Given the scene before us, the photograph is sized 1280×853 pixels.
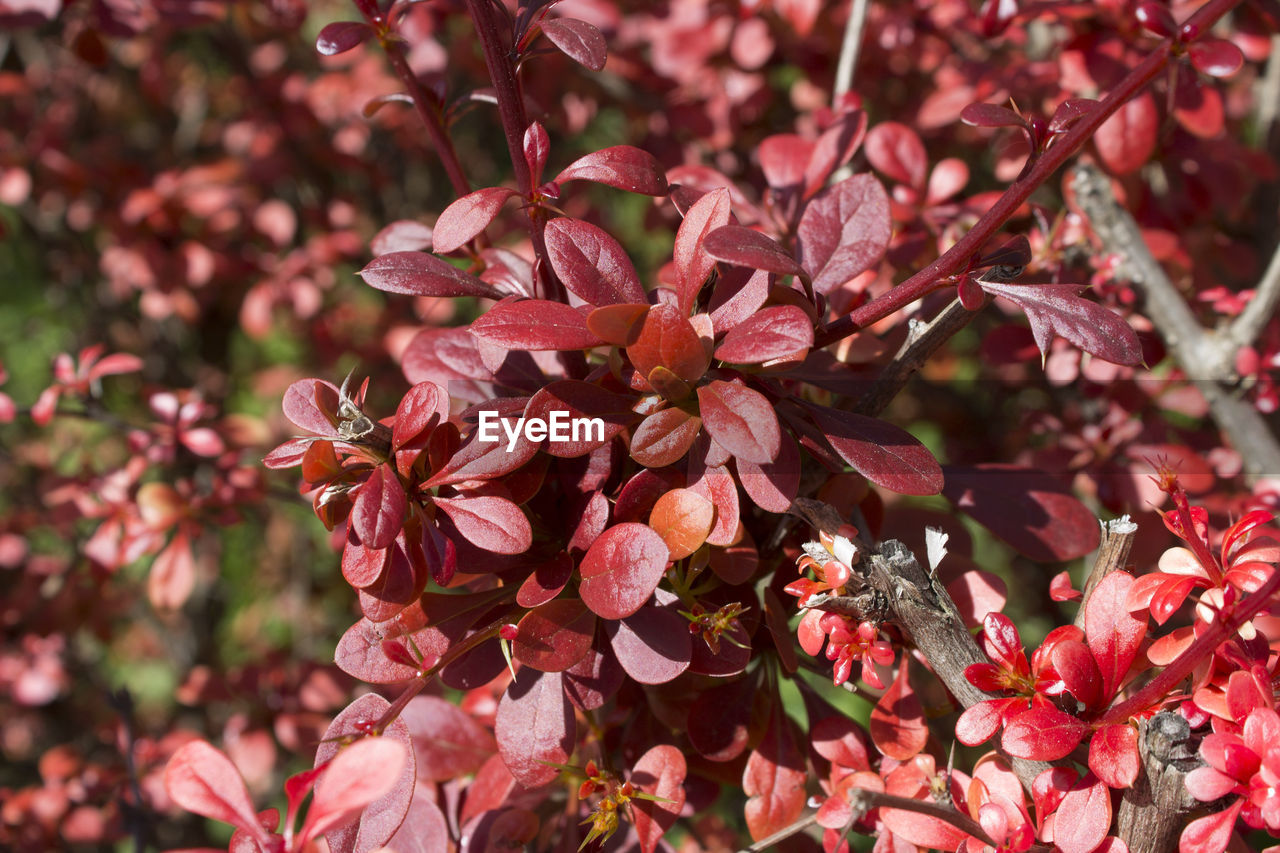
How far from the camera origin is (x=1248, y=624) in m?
0.69

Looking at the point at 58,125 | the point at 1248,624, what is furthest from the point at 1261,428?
the point at 58,125

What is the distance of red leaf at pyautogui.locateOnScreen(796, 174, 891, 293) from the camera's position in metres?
0.84

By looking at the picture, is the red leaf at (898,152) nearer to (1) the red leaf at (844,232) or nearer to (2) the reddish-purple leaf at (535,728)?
(1) the red leaf at (844,232)

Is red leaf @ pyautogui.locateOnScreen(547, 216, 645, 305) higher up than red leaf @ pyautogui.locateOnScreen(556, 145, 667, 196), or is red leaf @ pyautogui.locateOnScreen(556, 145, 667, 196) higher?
red leaf @ pyautogui.locateOnScreen(556, 145, 667, 196)

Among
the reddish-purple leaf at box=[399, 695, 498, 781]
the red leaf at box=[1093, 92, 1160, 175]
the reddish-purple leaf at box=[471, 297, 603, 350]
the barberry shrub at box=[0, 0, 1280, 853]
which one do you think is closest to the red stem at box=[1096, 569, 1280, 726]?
the barberry shrub at box=[0, 0, 1280, 853]

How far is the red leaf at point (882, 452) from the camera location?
2.24 feet

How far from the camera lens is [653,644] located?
757 mm

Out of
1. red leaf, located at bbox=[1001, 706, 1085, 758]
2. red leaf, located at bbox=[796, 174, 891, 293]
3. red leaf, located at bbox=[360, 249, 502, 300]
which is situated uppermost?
red leaf, located at bbox=[796, 174, 891, 293]

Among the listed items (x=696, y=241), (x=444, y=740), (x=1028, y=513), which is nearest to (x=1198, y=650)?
(x=1028, y=513)

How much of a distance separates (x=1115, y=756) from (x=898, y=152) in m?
0.80

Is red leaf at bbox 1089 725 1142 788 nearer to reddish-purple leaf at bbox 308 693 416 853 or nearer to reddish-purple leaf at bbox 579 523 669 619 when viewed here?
reddish-purple leaf at bbox 579 523 669 619

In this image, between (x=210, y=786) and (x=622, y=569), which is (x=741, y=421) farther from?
(x=210, y=786)

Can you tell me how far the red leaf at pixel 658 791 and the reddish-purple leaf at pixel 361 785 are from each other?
223 millimetres

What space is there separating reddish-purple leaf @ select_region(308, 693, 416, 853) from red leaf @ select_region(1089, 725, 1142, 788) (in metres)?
0.52
